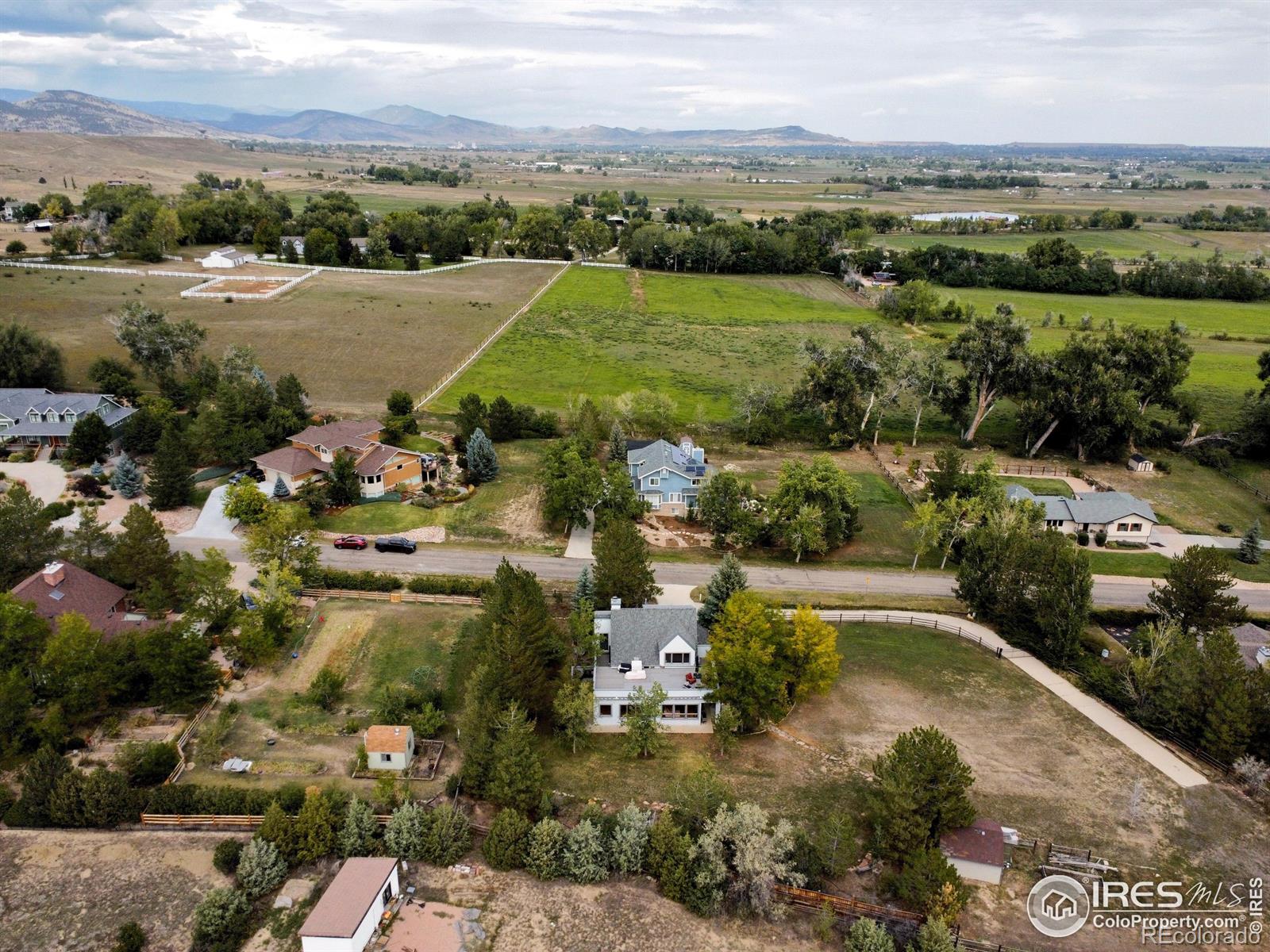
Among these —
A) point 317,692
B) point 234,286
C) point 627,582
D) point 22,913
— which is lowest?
point 22,913

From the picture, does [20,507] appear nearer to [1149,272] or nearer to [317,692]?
[317,692]

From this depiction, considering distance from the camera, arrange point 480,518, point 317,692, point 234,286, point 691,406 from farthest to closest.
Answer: point 234,286
point 691,406
point 480,518
point 317,692

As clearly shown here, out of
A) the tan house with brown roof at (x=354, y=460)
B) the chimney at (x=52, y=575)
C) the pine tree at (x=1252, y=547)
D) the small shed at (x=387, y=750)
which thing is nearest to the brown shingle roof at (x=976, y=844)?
the small shed at (x=387, y=750)

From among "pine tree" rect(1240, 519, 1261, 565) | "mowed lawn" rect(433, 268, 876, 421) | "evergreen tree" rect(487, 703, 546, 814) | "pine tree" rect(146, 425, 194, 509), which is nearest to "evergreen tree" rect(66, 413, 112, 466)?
"pine tree" rect(146, 425, 194, 509)

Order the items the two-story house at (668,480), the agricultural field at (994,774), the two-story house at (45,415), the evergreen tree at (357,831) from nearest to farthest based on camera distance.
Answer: the evergreen tree at (357,831), the agricultural field at (994,774), the two-story house at (668,480), the two-story house at (45,415)

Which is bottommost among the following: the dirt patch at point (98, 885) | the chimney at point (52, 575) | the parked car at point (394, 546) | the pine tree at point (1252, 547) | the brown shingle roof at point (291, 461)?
the dirt patch at point (98, 885)

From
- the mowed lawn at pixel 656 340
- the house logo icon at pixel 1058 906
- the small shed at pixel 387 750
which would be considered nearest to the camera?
the house logo icon at pixel 1058 906

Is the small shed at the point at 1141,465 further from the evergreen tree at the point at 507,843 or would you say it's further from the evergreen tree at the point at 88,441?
the evergreen tree at the point at 88,441

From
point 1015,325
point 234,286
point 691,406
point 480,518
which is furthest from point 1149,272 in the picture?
point 234,286

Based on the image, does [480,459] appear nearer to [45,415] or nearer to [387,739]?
[387,739]
